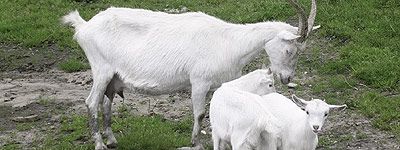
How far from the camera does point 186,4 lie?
1653cm

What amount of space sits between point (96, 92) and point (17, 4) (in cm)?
817

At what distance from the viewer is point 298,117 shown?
807 centimetres

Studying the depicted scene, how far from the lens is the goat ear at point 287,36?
884 cm

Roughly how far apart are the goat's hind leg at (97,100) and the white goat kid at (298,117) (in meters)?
2.35

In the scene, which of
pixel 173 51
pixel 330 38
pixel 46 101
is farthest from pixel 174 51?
pixel 330 38

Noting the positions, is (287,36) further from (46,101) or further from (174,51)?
(46,101)

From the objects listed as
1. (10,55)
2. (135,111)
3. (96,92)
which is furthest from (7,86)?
(96,92)

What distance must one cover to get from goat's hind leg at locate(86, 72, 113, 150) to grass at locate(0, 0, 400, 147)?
3.78m

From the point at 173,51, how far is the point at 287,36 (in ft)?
5.05

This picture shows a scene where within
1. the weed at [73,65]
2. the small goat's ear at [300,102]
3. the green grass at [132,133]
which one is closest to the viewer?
the small goat's ear at [300,102]

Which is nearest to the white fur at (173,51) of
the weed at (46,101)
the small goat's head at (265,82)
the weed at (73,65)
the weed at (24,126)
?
the small goat's head at (265,82)

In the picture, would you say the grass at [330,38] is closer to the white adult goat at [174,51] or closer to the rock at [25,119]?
the white adult goat at [174,51]

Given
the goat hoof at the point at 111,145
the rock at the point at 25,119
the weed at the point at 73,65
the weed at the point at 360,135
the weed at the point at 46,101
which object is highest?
the goat hoof at the point at 111,145

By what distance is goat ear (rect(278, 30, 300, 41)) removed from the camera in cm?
884
